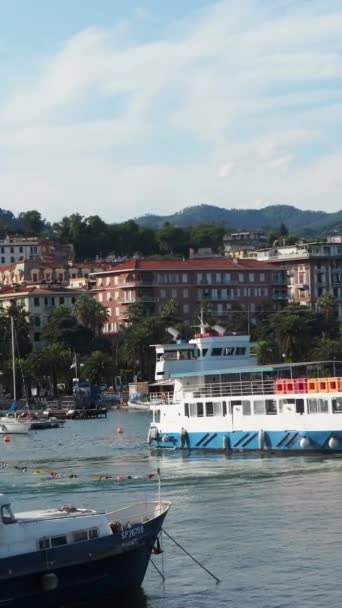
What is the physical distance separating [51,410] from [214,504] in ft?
372

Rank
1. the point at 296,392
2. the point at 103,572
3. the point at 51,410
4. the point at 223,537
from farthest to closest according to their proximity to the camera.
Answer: the point at 51,410, the point at 296,392, the point at 223,537, the point at 103,572

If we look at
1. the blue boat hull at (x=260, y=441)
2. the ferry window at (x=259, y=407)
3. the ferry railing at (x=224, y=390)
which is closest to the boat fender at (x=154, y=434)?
the blue boat hull at (x=260, y=441)

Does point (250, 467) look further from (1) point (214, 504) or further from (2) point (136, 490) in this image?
(1) point (214, 504)

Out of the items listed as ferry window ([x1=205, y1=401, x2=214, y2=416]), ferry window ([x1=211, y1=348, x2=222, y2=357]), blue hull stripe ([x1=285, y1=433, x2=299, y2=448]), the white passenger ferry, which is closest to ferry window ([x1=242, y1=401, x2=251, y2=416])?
the white passenger ferry

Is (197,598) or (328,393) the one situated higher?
(328,393)

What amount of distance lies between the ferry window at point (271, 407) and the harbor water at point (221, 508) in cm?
311

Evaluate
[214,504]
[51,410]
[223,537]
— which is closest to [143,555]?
[223,537]

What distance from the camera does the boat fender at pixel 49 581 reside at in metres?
40.5

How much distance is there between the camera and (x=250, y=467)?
257 feet

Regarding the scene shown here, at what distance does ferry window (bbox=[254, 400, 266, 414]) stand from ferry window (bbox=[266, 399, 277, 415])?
237 millimetres

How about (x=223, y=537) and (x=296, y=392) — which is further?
(x=296, y=392)

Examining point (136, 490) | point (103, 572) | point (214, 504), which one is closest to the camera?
point (103, 572)

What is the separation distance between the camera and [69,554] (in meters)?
41.1

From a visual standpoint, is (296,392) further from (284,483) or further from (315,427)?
(284,483)
